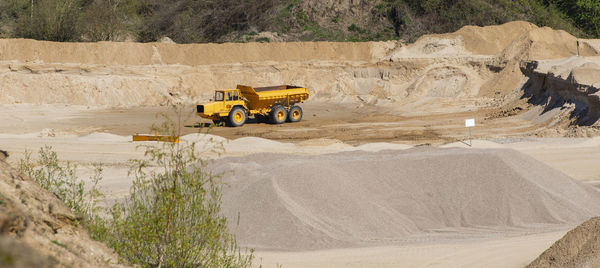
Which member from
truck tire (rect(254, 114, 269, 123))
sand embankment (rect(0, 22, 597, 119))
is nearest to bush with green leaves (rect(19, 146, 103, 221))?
truck tire (rect(254, 114, 269, 123))

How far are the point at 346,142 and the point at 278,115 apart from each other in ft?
13.9

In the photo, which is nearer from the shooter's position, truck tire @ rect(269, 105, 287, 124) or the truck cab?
the truck cab

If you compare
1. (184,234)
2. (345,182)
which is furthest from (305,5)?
(184,234)

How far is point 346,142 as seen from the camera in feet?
68.9

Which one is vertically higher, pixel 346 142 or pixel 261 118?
pixel 261 118

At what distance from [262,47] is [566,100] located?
55.4 feet

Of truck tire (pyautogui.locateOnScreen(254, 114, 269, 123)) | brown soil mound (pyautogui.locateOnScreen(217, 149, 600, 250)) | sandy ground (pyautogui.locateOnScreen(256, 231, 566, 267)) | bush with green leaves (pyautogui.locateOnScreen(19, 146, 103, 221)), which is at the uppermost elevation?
truck tire (pyautogui.locateOnScreen(254, 114, 269, 123))

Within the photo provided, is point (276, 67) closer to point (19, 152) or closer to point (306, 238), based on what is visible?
point (19, 152)

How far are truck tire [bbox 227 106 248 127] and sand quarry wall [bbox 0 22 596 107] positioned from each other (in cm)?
669

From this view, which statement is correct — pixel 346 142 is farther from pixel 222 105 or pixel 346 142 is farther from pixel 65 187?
pixel 65 187

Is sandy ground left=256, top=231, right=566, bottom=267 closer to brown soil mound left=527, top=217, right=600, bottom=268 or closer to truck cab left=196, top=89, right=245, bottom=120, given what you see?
brown soil mound left=527, top=217, right=600, bottom=268

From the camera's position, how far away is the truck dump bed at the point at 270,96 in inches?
923

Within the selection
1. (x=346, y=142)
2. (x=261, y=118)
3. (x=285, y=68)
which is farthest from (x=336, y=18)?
(x=346, y=142)

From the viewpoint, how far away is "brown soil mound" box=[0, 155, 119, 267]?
4434mm
